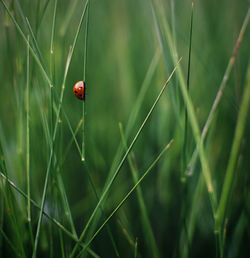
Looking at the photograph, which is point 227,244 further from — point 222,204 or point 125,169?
point 125,169

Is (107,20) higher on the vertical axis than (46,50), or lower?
higher

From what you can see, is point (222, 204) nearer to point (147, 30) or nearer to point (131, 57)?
point (131, 57)

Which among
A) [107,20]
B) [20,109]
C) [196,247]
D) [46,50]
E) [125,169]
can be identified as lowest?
[196,247]

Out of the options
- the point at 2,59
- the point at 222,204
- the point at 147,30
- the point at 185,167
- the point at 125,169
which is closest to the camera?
the point at 222,204


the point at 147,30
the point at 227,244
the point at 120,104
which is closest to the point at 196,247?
the point at 227,244

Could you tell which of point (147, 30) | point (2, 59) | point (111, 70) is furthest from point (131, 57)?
point (2, 59)

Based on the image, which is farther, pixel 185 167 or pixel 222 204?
pixel 185 167

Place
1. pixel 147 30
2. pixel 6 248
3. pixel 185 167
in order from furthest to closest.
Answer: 1. pixel 147 30
2. pixel 6 248
3. pixel 185 167
